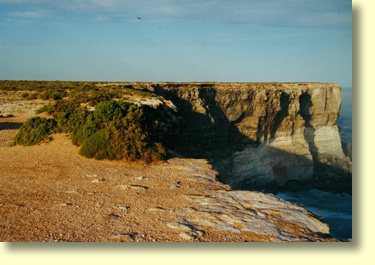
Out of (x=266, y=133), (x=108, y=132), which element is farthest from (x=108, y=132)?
(x=266, y=133)

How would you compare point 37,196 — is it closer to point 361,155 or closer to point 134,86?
point 361,155

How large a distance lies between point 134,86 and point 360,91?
943 inches

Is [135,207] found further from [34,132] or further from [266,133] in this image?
[266,133]

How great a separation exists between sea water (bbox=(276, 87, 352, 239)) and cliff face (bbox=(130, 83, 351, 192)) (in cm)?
100

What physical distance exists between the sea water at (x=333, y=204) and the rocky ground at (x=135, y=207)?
18.5 metres

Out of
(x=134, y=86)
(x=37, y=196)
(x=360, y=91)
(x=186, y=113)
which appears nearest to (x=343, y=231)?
(x=186, y=113)

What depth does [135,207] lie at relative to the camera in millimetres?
7723

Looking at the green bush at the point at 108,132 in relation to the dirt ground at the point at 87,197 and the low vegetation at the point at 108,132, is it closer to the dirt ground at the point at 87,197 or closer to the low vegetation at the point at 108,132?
the low vegetation at the point at 108,132

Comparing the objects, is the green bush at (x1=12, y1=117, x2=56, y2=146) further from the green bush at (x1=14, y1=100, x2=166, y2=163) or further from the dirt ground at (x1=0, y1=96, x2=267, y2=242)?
the dirt ground at (x1=0, y1=96, x2=267, y2=242)

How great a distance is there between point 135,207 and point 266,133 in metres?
31.5

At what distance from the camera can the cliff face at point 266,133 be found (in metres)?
33.2

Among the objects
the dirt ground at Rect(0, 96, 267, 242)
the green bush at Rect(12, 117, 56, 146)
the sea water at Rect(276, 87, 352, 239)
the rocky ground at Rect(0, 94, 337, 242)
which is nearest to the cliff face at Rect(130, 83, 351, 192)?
the sea water at Rect(276, 87, 352, 239)

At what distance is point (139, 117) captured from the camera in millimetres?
13844

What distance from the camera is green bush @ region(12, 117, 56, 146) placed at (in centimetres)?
1432
